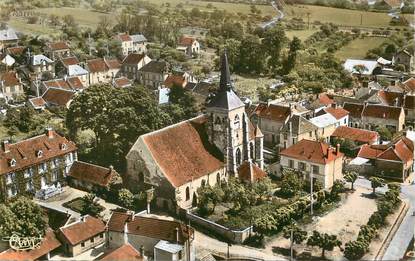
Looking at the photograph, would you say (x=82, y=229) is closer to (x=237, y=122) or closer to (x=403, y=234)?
(x=237, y=122)

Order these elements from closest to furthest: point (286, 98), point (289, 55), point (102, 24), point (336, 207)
A: 1. point (336, 207)
2. point (286, 98)
3. point (289, 55)
4. point (102, 24)

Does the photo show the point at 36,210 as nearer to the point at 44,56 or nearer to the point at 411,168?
the point at 411,168

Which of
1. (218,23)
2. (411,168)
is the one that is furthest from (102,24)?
(411,168)

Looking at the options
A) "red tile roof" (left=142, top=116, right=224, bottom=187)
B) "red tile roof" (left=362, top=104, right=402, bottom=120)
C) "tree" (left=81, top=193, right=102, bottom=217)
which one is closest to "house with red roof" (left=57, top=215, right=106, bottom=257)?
"tree" (left=81, top=193, right=102, bottom=217)

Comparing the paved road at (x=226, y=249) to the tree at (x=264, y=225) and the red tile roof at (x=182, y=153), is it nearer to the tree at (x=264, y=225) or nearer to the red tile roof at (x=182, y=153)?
the tree at (x=264, y=225)

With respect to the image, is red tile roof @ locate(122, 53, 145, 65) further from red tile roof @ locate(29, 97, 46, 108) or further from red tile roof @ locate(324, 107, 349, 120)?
red tile roof @ locate(324, 107, 349, 120)

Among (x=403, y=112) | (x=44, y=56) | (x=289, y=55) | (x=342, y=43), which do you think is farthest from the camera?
(x=342, y=43)

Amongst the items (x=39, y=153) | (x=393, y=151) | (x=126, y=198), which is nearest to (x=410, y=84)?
(x=393, y=151)
